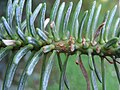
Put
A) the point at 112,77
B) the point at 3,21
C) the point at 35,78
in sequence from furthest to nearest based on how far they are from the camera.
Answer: the point at 112,77
the point at 35,78
the point at 3,21

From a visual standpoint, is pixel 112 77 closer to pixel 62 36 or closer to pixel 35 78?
pixel 35 78

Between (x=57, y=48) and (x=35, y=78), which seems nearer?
(x=57, y=48)

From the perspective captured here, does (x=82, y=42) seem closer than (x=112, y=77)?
Yes

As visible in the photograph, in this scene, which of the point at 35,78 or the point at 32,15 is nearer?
the point at 32,15

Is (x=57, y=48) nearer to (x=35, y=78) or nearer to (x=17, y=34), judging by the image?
(x=17, y=34)

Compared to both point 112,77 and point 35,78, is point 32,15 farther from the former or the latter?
point 112,77

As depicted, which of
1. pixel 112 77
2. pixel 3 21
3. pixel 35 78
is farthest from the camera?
pixel 112 77

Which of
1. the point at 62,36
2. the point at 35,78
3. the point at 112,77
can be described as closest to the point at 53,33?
the point at 62,36

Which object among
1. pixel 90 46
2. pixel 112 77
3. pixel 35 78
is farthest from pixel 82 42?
pixel 112 77
